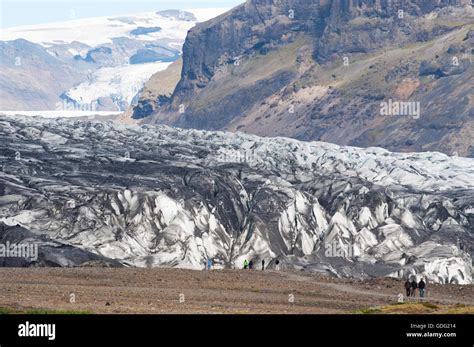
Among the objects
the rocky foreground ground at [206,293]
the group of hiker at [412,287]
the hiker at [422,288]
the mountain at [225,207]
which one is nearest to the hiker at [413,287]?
the group of hiker at [412,287]

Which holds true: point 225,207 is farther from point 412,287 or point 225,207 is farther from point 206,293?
point 206,293

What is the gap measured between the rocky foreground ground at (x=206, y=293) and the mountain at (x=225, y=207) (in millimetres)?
17609

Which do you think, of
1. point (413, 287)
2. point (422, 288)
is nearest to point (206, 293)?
point (413, 287)

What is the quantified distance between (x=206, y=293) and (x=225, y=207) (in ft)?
165

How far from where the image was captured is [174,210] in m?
95.5

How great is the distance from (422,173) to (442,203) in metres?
18.5

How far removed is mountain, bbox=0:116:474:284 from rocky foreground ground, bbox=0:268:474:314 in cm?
1761

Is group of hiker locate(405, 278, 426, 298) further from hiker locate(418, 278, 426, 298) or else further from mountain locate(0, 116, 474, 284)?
mountain locate(0, 116, 474, 284)

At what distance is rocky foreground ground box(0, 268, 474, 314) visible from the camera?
42.8m

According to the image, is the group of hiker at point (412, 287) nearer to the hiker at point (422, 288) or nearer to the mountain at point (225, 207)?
the hiker at point (422, 288)

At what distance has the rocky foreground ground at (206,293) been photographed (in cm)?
4281

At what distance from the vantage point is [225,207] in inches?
4006
